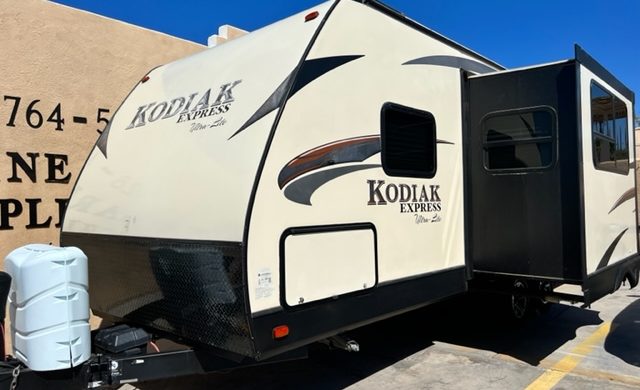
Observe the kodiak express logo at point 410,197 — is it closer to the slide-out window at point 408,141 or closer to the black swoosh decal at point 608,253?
the slide-out window at point 408,141

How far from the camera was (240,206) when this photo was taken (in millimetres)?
3010

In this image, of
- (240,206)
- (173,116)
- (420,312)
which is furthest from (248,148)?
(420,312)

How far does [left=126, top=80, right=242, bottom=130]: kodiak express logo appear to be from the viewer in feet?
11.5

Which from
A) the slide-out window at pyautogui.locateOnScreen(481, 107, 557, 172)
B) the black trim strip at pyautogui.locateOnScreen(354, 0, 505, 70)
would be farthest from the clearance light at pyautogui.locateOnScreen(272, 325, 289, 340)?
the slide-out window at pyautogui.locateOnScreen(481, 107, 557, 172)

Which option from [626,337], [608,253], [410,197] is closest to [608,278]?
[608,253]

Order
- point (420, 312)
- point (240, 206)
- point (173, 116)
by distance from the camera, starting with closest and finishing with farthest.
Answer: point (240, 206), point (173, 116), point (420, 312)

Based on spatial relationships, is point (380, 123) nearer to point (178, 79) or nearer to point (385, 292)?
point (385, 292)

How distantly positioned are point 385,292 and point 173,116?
1966 millimetres

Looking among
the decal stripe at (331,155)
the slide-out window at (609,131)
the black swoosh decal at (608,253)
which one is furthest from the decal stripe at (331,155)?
the black swoosh decal at (608,253)

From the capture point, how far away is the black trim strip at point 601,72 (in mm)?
4844

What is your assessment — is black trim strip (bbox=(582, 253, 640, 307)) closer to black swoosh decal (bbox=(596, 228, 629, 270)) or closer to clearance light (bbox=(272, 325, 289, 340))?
black swoosh decal (bbox=(596, 228, 629, 270))

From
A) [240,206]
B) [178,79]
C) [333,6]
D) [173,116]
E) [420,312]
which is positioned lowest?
[420,312]

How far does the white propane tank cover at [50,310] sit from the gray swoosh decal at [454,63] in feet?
9.43

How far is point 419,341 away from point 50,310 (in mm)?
4274
